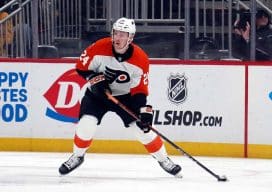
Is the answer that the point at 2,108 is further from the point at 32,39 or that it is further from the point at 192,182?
the point at 192,182

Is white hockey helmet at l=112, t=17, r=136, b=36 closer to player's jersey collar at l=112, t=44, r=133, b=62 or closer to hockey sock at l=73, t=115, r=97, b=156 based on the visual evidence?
player's jersey collar at l=112, t=44, r=133, b=62

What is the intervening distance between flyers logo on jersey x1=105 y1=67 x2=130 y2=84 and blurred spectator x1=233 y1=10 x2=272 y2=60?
244 centimetres

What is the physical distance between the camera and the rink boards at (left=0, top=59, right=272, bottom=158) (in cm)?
907

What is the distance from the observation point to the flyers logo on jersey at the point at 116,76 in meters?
7.30

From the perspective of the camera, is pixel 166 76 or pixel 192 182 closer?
pixel 192 182

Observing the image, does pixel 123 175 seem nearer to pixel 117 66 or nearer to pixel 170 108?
pixel 117 66

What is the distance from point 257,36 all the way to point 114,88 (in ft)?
8.66

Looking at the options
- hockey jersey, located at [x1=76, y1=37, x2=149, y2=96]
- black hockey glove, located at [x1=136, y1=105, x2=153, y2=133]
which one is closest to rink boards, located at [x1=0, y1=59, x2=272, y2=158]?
hockey jersey, located at [x1=76, y1=37, x2=149, y2=96]

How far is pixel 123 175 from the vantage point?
7637 millimetres

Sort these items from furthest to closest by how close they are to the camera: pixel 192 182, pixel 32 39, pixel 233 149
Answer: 1. pixel 32 39
2. pixel 233 149
3. pixel 192 182

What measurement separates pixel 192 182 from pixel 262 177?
73cm

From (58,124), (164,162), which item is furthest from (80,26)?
(164,162)

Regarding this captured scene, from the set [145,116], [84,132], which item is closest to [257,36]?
[145,116]

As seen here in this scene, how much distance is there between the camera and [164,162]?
7402 millimetres
